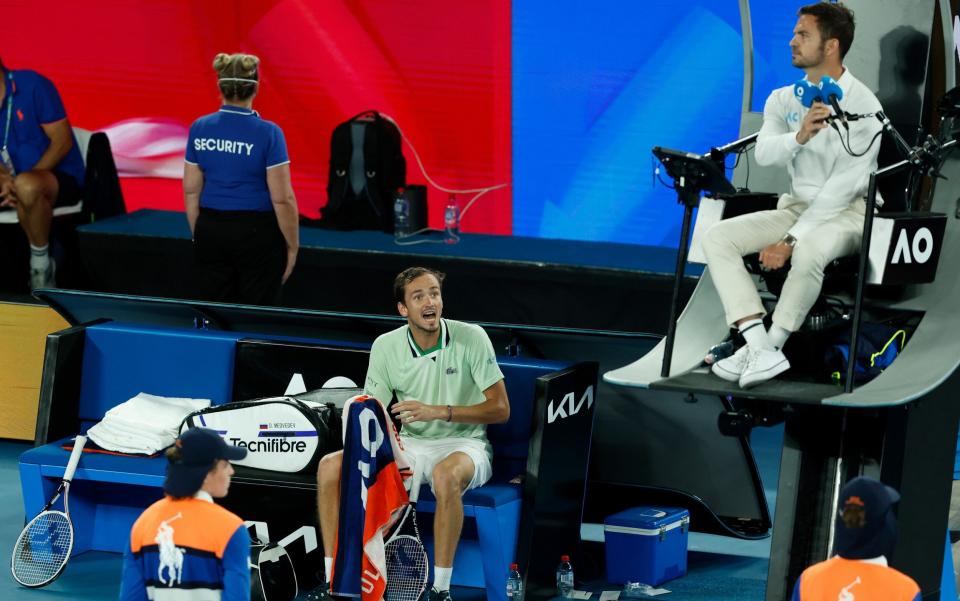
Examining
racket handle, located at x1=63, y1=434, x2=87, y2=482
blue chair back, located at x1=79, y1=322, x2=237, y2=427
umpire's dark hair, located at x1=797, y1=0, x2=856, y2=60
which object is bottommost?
racket handle, located at x1=63, y1=434, x2=87, y2=482

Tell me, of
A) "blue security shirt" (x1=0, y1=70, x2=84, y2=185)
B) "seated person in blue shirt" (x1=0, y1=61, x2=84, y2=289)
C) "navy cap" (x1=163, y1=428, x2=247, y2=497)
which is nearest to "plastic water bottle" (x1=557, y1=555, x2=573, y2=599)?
"navy cap" (x1=163, y1=428, x2=247, y2=497)

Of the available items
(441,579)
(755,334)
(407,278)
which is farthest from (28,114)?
(755,334)

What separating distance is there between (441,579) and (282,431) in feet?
3.15

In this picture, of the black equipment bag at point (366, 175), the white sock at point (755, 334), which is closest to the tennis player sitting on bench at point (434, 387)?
the white sock at point (755, 334)

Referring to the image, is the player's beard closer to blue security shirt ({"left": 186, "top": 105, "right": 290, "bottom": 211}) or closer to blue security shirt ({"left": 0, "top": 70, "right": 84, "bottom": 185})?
blue security shirt ({"left": 186, "top": 105, "right": 290, "bottom": 211})

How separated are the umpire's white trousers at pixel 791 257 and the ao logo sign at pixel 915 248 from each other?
222mm

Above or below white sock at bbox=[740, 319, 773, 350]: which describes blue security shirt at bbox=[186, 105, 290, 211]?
above

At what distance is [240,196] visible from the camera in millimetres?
7961

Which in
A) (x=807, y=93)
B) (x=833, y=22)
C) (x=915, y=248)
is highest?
(x=833, y=22)

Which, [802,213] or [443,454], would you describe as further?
[443,454]

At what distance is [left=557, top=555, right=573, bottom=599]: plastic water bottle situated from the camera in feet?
22.3

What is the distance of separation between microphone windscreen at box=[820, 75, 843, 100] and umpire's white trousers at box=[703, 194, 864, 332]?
512 millimetres

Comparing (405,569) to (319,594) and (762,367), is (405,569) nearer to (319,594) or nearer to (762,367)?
(319,594)

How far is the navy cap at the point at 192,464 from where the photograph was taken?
4.60 meters
